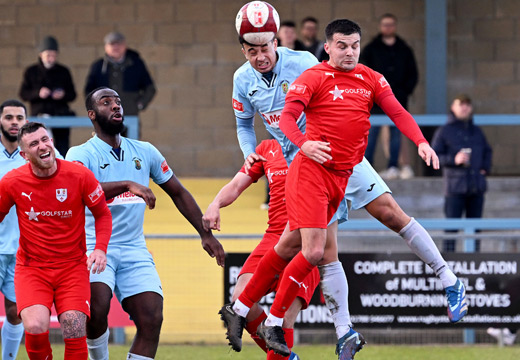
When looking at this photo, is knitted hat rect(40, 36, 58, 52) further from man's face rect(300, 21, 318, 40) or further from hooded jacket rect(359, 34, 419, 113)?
hooded jacket rect(359, 34, 419, 113)

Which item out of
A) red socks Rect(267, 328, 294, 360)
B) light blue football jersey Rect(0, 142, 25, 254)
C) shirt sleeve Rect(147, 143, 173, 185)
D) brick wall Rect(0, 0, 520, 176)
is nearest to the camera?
red socks Rect(267, 328, 294, 360)

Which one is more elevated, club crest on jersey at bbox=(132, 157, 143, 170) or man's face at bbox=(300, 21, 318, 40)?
man's face at bbox=(300, 21, 318, 40)

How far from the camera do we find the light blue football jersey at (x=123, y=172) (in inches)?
263

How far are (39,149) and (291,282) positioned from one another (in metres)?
1.69

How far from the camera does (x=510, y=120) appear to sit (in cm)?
1117

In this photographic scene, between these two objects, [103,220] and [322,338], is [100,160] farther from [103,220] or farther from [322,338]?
[322,338]

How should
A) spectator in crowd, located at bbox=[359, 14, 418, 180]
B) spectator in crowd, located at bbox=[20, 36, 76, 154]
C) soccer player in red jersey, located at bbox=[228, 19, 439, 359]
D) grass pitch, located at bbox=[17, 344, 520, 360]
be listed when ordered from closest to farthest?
soccer player in red jersey, located at bbox=[228, 19, 439, 359]
grass pitch, located at bbox=[17, 344, 520, 360]
spectator in crowd, located at bbox=[20, 36, 76, 154]
spectator in crowd, located at bbox=[359, 14, 418, 180]

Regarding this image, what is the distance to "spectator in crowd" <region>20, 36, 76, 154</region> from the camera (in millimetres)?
11141

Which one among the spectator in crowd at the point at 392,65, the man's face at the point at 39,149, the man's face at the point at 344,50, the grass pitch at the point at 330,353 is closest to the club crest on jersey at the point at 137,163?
the man's face at the point at 39,149

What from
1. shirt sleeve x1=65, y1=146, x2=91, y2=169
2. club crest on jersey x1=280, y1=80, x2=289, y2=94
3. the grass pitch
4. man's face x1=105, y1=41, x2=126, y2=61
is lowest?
the grass pitch

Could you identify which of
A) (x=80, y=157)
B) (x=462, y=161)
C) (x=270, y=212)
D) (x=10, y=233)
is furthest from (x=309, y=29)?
(x=80, y=157)

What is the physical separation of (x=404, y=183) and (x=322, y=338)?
3.04m

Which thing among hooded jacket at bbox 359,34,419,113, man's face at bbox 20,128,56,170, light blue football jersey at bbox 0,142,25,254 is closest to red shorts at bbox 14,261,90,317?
man's face at bbox 20,128,56,170

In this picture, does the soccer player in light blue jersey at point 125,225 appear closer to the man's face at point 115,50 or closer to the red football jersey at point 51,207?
the red football jersey at point 51,207
